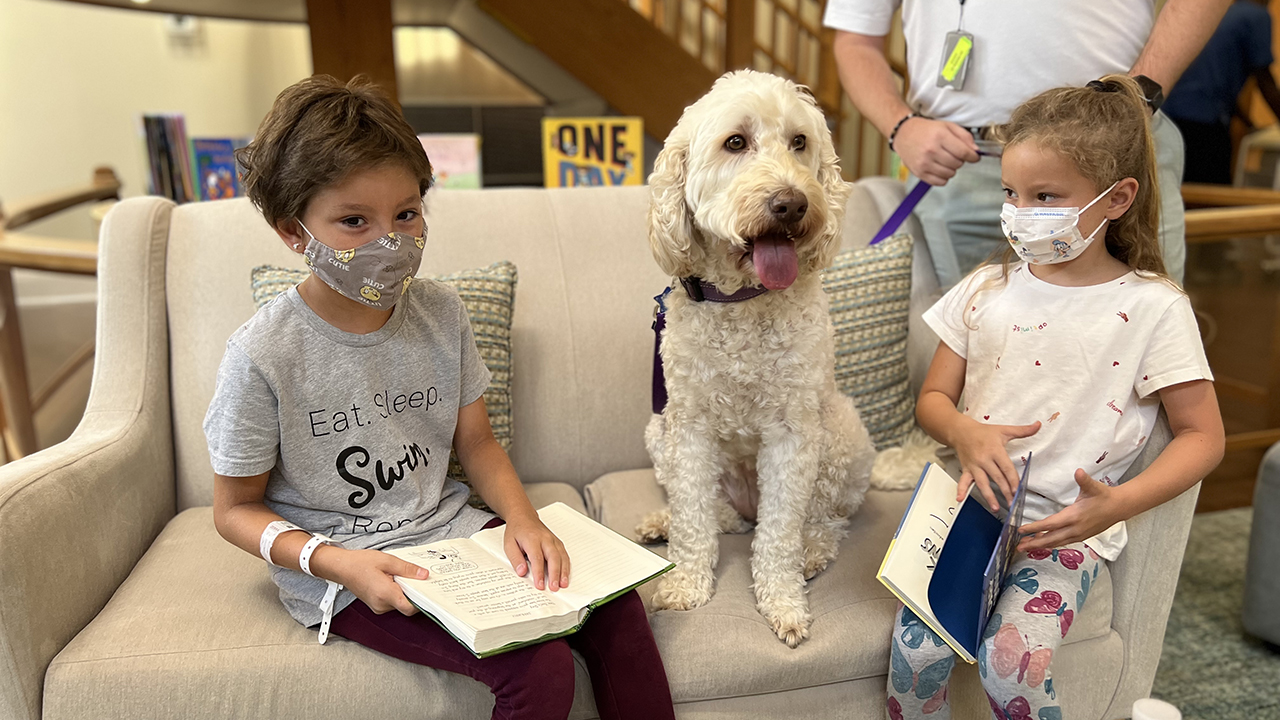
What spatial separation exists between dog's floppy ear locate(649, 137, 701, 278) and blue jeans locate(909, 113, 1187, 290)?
742 mm

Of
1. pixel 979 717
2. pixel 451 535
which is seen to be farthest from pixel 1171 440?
pixel 451 535

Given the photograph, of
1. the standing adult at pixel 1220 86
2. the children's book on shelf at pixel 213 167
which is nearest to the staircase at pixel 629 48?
the standing adult at pixel 1220 86

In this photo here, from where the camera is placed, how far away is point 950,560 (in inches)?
48.9

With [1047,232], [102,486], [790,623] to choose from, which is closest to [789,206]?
[1047,232]

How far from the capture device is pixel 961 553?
1269mm

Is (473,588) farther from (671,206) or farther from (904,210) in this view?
(904,210)

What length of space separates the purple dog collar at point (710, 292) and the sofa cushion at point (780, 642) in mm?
479

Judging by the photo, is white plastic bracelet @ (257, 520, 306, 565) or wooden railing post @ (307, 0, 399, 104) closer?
white plastic bracelet @ (257, 520, 306, 565)

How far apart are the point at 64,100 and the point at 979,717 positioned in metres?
5.33

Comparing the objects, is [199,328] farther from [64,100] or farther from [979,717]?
[64,100]

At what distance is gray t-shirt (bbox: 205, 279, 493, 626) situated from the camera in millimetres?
1214

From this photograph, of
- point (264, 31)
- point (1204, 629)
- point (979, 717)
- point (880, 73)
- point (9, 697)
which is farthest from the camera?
point (264, 31)

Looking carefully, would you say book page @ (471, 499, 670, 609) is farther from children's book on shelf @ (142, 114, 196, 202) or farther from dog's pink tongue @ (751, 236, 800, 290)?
children's book on shelf @ (142, 114, 196, 202)

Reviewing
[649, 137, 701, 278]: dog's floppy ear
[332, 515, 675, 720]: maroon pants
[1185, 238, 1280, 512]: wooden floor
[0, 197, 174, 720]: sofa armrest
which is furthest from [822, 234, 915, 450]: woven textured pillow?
[1185, 238, 1280, 512]: wooden floor
